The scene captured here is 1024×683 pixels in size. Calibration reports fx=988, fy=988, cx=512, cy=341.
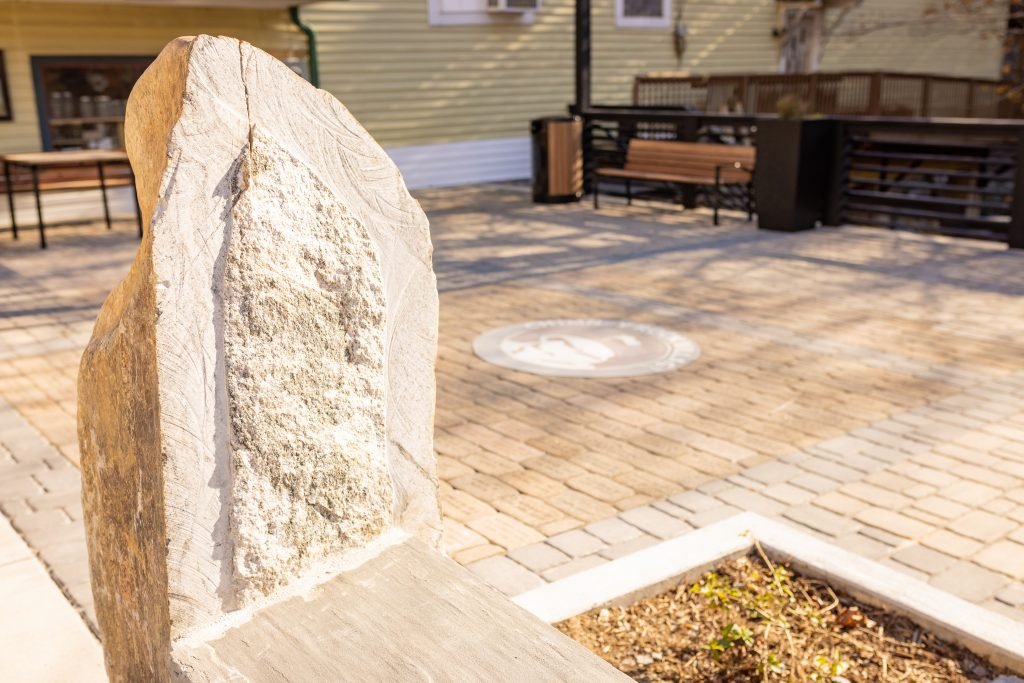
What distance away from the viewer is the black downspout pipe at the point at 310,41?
1477cm

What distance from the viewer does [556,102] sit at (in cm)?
1833

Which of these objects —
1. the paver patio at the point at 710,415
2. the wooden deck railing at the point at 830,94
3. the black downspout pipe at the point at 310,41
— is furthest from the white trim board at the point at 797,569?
the wooden deck railing at the point at 830,94

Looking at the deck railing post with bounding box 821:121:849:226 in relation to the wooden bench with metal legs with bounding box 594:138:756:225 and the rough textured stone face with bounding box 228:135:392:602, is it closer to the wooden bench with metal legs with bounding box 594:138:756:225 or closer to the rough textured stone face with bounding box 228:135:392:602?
the wooden bench with metal legs with bounding box 594:138:756:225

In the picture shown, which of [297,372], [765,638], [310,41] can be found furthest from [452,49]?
[297,372]

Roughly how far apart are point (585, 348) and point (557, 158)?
7554mm

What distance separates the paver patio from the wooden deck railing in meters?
9.32

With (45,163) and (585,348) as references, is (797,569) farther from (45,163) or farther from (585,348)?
(45,163)

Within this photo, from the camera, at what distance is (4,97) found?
12.7 metres

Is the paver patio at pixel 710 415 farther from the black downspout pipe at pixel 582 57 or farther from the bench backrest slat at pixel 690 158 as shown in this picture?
the black downspout pipe at pixel 582 57

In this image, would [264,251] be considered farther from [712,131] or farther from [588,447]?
[712,131]

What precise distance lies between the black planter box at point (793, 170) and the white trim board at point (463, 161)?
660 cm

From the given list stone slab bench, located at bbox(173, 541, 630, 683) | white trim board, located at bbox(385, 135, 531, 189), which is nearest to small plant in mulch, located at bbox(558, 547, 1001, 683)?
stone slab bench, located at bbox(173, 541, 630, 683)

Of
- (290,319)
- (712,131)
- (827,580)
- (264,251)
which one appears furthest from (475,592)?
(712,131)

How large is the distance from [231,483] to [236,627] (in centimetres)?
30
